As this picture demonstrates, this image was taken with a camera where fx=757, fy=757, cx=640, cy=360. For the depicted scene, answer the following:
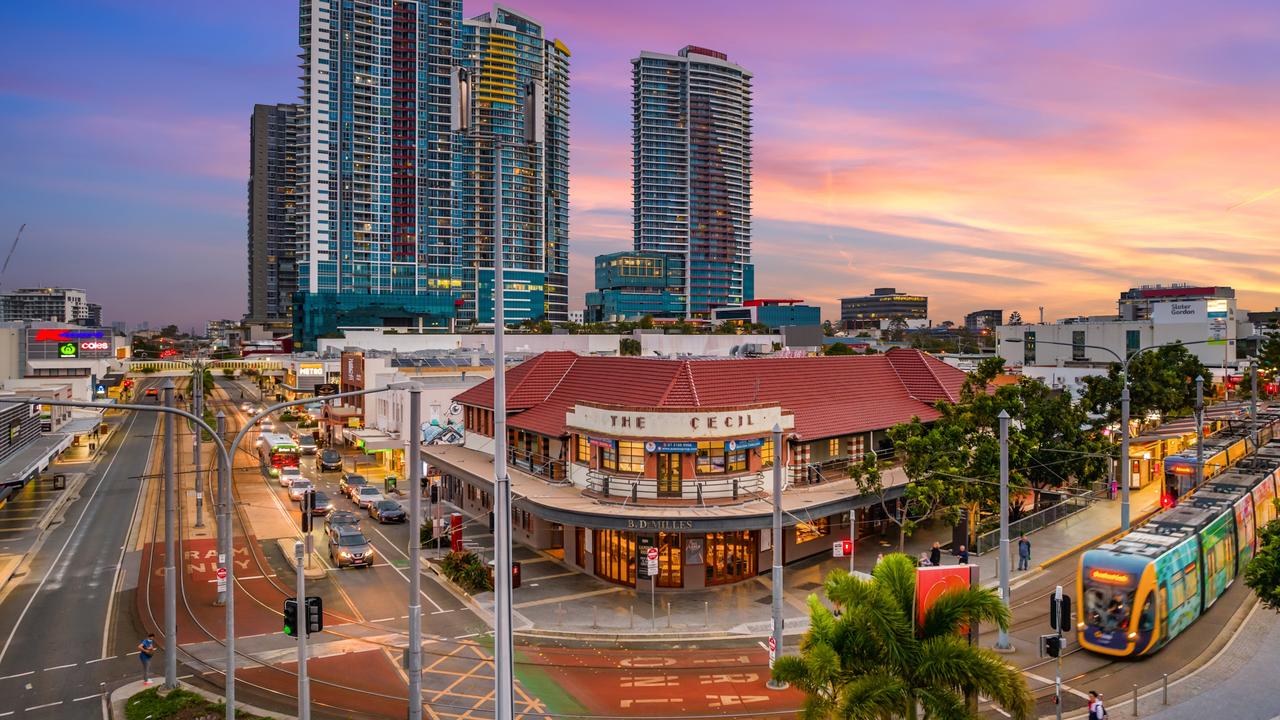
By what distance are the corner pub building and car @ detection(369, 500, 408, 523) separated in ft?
14.7

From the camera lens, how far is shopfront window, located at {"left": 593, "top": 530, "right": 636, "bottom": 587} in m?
35.8

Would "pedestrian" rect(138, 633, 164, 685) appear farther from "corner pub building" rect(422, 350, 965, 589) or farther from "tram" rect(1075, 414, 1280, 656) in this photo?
"tram" rect(1075, 414, 1280, 656)

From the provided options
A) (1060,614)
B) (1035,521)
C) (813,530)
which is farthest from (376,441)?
(1060,614)

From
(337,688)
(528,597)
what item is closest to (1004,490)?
(528,597)

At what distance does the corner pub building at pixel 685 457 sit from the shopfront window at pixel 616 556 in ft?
0.19

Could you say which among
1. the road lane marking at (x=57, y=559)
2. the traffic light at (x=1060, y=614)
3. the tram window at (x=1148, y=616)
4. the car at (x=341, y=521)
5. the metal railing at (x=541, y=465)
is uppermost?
the metal railing at (x=541, y=465)

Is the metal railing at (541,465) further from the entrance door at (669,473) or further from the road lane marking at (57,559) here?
the road lane marking at (57,559)

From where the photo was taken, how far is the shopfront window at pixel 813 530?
3897 centimetres

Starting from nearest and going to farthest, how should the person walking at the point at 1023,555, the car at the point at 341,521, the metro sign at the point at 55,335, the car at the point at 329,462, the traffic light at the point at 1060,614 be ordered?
the traffic light at the point at 1060,614, the person walking at the point at 1023,555, the car at the point at 341,521, the car at the point at 329,462, the metro sign at the point at 55,335

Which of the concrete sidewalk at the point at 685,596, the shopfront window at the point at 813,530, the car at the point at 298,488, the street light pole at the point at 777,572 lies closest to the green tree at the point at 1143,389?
the concrete sidewalk at the point at 685,596

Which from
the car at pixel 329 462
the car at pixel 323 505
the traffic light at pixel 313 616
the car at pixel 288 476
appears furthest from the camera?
the car at pixel 329 462

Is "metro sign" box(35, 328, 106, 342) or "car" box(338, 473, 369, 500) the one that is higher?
"metro sign" box(35, 328, 106, 342)

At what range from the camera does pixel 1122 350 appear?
95.4 m

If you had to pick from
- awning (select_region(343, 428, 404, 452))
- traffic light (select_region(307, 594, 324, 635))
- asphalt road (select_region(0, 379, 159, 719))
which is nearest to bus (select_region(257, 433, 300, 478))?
awning (select_region(343, 428, 404, 452))
